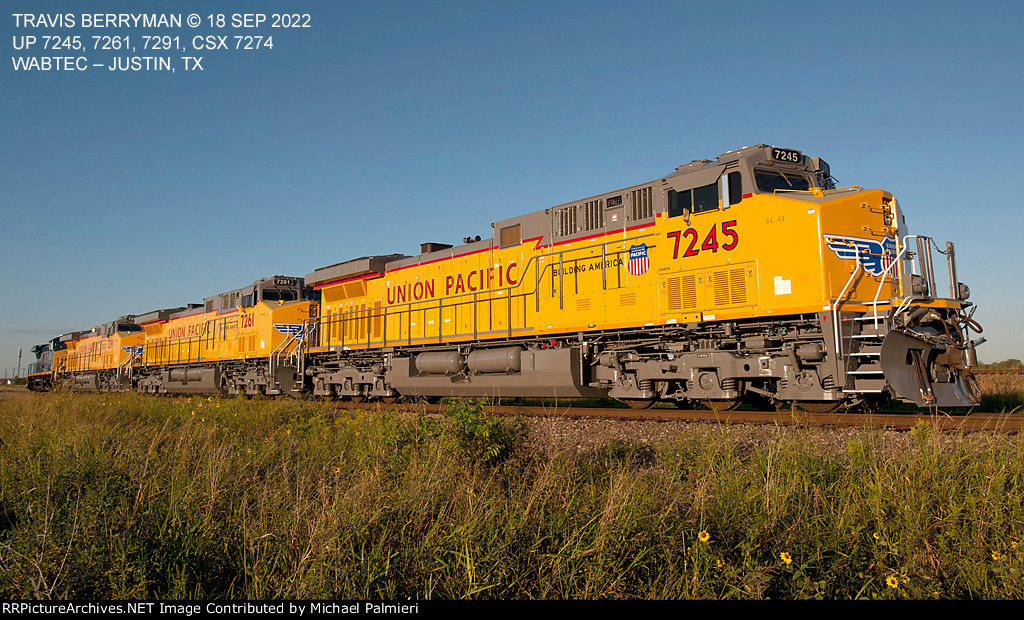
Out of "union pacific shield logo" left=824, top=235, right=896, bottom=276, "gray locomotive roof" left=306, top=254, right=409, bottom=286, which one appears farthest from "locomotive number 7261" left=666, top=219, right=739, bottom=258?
A: "gray locomotive roof" left=306, top=254, right=409, bottom=286

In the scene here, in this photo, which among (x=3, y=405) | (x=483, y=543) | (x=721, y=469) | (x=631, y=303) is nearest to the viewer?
(x=483, y=543)

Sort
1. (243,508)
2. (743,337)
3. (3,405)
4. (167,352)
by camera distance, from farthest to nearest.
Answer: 1. (167,352)
2. (3,405)
3. (743,337)
4. (243,508)

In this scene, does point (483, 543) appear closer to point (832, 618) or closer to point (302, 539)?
point (302, 539)

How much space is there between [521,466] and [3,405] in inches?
497

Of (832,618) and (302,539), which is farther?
(302,539)

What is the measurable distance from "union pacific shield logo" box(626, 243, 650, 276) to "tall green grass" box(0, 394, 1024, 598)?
217 inches

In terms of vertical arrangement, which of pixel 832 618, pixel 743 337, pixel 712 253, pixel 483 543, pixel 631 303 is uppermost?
pixel 712 253

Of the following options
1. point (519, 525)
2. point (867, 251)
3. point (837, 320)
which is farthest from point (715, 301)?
point (519, 525)

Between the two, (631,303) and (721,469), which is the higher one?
(631,303)

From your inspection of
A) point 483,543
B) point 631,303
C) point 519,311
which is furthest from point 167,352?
point 483,543

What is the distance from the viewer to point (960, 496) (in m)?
4.39

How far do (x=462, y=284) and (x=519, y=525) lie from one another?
11184 millimetres

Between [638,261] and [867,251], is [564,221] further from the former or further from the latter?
[867,251]

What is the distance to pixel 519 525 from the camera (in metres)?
3.84
